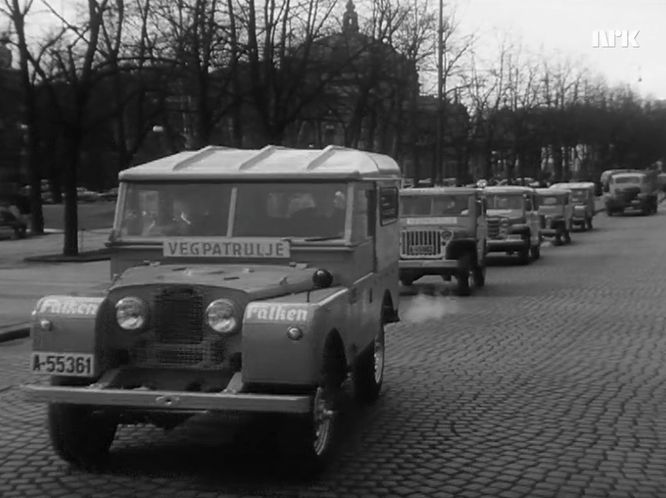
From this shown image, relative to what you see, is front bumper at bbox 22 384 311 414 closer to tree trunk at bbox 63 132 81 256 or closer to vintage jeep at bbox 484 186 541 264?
vintage jeep at bbox 484 186 541 264

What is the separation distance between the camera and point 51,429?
7230 millimetres

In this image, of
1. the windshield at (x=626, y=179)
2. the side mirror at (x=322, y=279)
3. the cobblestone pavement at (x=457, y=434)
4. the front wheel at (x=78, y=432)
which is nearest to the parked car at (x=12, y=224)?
the cobblestone pavement at (x=457, y=434)

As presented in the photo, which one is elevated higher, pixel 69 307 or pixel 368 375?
pixel 69 307

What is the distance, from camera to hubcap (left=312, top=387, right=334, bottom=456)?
693 centimetres

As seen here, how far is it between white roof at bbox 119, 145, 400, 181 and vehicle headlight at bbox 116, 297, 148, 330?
1.51 meters

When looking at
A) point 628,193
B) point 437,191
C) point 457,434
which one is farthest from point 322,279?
point 628,193

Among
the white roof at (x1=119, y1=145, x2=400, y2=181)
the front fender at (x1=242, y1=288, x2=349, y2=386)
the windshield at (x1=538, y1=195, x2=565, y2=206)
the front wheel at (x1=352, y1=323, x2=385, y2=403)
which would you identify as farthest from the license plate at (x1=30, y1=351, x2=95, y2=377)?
the windshield at (x1=538, y1=195, x2=565, y2=206)

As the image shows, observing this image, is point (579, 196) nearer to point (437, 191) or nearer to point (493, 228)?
point (493, 228)

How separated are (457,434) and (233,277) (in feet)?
6.97

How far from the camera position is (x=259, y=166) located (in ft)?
28.4

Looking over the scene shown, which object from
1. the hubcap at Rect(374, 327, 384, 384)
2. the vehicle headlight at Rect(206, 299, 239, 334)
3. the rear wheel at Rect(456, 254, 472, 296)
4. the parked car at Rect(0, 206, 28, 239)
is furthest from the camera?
the parked car at Rect(0, 206, 28, 239)

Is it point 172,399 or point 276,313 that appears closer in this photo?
point 172,399

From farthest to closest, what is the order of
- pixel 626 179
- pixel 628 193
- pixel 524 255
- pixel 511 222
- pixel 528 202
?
pixel 626 179
pixel 628 193
pixel 528 202
pixel 524 255
pixel 511 222

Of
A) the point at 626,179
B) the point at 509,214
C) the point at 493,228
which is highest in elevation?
the point at 626,179
